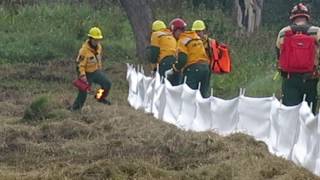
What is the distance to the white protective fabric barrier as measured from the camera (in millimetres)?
9195

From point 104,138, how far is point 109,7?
944 inches

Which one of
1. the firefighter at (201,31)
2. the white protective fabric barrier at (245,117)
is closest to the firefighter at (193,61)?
the firefighter at (201,31)

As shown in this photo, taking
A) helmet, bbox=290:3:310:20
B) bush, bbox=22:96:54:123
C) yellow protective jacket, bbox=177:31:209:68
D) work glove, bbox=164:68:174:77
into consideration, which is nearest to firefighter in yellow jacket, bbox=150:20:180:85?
work glove, bbox=164:68:174:77

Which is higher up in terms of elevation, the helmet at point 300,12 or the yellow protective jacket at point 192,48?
the helmet at point 300,12

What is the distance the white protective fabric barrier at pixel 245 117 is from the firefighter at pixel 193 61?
1.21 feet

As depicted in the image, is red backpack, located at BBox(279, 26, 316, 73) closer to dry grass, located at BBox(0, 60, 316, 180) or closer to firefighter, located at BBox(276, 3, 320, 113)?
firefighter, located at BBox(276, 3, 320, 113)

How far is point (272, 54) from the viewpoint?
24391 mm

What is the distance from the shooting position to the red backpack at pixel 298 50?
10.4 meters

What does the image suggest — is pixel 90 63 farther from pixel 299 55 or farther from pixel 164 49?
pixel 299 55

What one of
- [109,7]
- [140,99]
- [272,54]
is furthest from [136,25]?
[109,7]

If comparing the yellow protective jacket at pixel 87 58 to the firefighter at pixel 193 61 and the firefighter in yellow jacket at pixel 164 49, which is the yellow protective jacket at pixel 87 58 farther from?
the firefighter at pixel 193 61

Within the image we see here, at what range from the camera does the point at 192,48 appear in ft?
44.2

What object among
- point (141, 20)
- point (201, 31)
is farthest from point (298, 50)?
point (141, 20)

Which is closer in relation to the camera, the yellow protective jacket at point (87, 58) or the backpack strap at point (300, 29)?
the backpack strap at point (300, 29)
